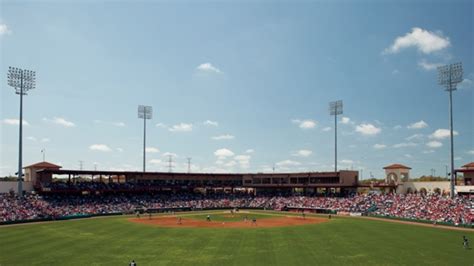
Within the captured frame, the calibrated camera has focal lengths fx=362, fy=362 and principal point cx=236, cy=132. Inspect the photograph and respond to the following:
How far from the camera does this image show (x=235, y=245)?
123 ft

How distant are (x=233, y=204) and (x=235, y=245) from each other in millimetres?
52670

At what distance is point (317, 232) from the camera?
1828 inches

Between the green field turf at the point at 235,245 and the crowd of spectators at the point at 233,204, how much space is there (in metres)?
9.62

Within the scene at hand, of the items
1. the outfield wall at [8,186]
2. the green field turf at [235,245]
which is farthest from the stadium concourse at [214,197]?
the green field turf at [235,245]

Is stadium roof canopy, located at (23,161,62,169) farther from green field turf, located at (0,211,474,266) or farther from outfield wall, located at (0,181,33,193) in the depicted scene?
green field turf, located at (0,211,474,266)

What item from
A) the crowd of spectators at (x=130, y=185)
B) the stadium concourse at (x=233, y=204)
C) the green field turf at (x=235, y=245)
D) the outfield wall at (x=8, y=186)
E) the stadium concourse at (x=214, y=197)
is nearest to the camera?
the green field turf at (x=235, y=245)

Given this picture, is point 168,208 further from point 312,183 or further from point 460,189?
point 460,189

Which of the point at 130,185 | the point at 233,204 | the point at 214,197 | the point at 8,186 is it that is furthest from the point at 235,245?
the point at 214,197

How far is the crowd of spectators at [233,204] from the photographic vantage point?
58.2 meters

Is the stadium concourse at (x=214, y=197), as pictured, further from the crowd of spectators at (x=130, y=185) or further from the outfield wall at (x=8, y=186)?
the outfield wall at (x=8, y=186)

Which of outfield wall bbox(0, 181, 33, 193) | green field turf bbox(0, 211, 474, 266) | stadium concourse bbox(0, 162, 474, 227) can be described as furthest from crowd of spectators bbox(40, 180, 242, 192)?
green field turf bbox(0, 211, 474, 266)

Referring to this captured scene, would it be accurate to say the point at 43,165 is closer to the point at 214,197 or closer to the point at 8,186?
the point at 8,186

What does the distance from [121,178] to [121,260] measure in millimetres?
76325

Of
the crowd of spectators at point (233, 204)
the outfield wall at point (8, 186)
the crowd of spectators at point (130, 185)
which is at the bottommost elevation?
the crowd of spectators at point (233, 204)
